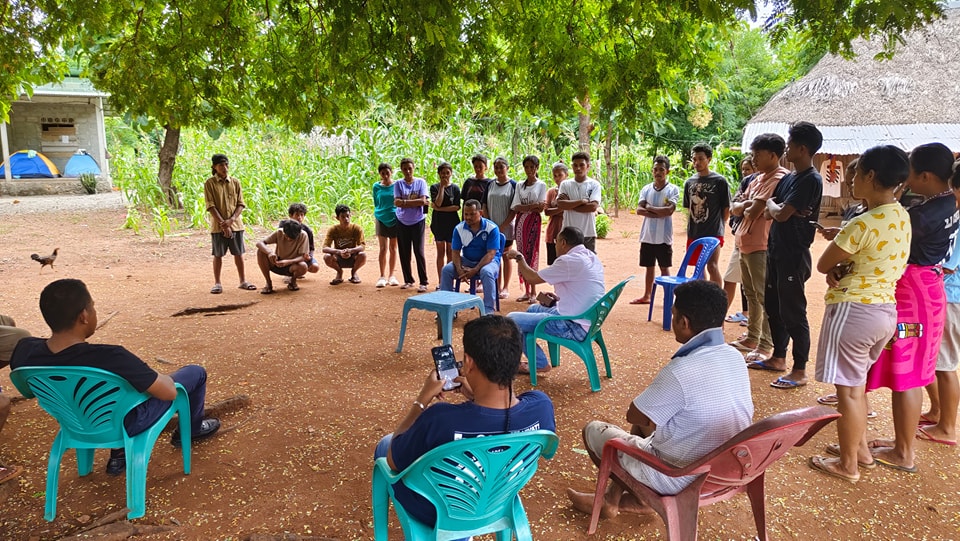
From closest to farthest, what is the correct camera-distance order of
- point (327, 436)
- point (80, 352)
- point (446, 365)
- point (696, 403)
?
point (696, 403)
point (446, 365)
point (80, 352)
point (327, 436)

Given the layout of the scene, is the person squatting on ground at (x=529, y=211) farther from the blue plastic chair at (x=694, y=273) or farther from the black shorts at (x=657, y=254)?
the blue plastic chair at (x=694, y=273)

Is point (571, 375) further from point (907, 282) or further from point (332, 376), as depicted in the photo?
point (907, 282)

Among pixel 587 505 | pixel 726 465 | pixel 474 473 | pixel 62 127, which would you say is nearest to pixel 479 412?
pixel 474 473

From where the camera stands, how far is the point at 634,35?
457 cm

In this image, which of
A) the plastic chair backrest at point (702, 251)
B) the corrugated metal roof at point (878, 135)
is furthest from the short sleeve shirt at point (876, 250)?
the corrugated metal roof at point (878, 135)

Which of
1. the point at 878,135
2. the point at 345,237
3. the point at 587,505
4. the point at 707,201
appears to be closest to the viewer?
the point at 587,505

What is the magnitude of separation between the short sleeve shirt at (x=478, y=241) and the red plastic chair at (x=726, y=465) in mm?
3733

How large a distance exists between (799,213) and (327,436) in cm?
351

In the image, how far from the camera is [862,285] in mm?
2898

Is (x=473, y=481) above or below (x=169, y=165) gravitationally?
below

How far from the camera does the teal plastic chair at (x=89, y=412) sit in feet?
8.08

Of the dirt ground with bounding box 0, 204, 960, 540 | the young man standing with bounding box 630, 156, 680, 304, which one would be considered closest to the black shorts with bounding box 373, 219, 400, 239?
the dirt ground with bounding box 0, 204, 960, 540

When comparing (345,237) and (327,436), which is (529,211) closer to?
(345,237)

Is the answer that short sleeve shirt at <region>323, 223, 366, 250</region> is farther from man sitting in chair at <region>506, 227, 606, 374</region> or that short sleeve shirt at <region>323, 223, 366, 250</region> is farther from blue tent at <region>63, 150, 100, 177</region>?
blue tent at <region>63, 150, 100, 177</region>
